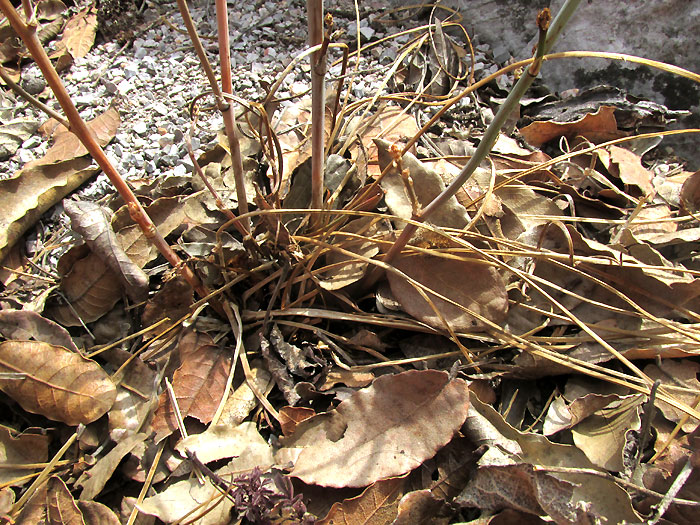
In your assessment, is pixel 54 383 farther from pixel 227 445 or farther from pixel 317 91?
pixel 317 91

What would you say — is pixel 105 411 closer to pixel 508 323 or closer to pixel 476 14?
pixel 508 323

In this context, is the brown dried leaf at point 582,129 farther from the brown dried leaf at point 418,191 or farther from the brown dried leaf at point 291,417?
the brown dried leaf at point 291,417

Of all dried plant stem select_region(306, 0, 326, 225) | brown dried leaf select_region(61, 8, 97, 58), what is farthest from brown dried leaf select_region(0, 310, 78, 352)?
brown dried leaf select_region(61, 8, 97, 58)

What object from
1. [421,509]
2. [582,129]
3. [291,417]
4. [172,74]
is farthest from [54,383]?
[582,129]

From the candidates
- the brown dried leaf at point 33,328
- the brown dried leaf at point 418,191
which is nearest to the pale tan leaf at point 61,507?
the brown dried leaf at point 33,328

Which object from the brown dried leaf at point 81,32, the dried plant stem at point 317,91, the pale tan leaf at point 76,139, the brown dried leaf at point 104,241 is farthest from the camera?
the brown dried leaf at point 81,32

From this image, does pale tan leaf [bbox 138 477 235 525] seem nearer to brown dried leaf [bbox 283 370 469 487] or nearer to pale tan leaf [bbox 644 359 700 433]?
brown dried leaf [bbox 283 370 469 487]
